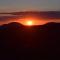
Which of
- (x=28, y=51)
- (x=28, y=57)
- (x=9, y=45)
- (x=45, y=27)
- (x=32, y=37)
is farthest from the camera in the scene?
(x=45, y=27)

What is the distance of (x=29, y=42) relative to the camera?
10.6 meters

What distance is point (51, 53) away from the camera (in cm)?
941

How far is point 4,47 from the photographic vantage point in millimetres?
10086

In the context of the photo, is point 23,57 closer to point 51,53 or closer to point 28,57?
point 28,57

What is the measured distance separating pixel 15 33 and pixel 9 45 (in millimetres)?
1506

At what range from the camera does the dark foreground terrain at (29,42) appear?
365 inches

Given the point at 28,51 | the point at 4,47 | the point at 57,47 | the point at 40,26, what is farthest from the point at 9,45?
the point at 40,26

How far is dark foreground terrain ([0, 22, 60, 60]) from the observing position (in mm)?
9281

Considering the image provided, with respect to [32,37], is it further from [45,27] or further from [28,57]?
[28,57]

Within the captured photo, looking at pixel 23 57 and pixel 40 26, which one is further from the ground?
pixel 40 26

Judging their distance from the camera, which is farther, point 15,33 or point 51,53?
point 15,33

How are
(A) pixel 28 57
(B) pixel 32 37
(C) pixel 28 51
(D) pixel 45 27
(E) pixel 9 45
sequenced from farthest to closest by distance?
(D) pixel 45 27 < (B) pixel 32 37 < (E) pixel 9 45 < (C) pixel 28 51 < (A) pixel 28 57

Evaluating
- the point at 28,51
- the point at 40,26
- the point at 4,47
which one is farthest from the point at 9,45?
the point at 40,26

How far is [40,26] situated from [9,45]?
2520 mm
